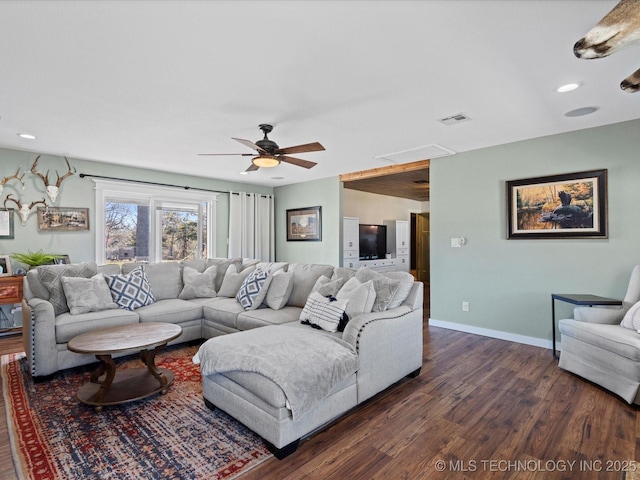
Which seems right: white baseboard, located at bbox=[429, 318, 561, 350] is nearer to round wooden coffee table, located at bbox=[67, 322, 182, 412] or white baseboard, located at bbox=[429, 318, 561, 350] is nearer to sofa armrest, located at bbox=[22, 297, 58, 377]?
round wooden coffee table, located at bbox=[67, 322, 182, 412]

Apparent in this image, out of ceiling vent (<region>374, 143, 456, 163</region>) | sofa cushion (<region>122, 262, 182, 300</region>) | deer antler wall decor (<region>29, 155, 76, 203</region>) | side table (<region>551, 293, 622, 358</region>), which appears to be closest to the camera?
side table (<region>551, 293, 622, 358</region>)

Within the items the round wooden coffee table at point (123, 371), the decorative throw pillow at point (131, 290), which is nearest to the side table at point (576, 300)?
the round wooden coffee table at point (123, 371)

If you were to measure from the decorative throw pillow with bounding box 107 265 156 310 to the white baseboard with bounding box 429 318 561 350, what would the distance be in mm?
3852

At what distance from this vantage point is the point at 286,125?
344 centimetres

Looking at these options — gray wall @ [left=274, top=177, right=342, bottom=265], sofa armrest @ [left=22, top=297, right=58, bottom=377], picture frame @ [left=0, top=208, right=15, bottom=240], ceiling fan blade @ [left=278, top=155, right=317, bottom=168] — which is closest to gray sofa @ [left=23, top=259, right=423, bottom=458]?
sofa armrest @ [left=22, top=297, right=58, bottom=377]

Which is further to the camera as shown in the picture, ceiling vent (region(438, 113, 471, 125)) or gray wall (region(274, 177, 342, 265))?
gray wall (region(274, 177, 342, 265))

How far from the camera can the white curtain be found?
671cm

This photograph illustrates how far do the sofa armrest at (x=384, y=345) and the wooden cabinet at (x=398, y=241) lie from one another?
5418 millimetres

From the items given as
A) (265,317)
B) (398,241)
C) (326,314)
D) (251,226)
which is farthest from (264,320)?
(398,241)

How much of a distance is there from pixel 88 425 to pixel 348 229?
519cm

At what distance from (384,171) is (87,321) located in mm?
4427

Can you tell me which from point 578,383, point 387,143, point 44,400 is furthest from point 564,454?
point 44,400

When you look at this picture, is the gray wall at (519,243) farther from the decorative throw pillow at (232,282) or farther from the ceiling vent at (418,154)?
the decorative throw pillow at (232,282)

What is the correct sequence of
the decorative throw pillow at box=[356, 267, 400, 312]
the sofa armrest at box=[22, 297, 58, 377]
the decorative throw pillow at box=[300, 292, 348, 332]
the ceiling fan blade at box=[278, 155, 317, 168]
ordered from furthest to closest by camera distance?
the ceiling fan blade at box=[278, 155, 317, 168], the sofa armrest at box=[22, 297, 58, 377], the decorative throw pillow at box=[356, 267, 400, 312], the decorative throw pillow at box=[300, 292, 348, 332]
